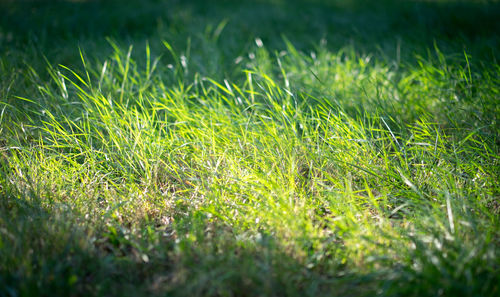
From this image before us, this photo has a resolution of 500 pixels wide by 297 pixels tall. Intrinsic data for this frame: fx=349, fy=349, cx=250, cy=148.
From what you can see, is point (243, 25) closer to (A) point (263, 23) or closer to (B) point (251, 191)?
(A) point (263, 23)

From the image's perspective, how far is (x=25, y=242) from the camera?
1.58 meters

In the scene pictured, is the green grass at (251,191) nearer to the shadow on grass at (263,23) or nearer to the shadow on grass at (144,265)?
the shadow on grass at (144,265)

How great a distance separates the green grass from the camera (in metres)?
1.47

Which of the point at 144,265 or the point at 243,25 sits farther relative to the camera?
the point at 243,25

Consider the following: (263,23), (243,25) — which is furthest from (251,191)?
(263,23)

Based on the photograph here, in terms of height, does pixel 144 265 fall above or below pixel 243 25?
below

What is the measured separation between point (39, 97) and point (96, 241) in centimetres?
148

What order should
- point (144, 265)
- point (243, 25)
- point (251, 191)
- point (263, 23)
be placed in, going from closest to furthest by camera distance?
point (144, 265), point (251, 191), point (243, 25), point (263, 23)

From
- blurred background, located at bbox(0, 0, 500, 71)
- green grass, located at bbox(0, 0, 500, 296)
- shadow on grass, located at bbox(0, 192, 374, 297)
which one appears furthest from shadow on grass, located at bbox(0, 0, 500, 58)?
shadow on grass, located at bbox(0, 192, 374, 297)

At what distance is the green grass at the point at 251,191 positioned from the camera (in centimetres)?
147

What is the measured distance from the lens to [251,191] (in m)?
1.96

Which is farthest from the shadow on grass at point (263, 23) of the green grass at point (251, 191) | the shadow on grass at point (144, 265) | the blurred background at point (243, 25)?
the shadow on grass at point (144, 265)

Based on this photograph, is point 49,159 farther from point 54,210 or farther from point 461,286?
point 461,286

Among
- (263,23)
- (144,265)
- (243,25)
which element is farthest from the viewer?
(263,23)
